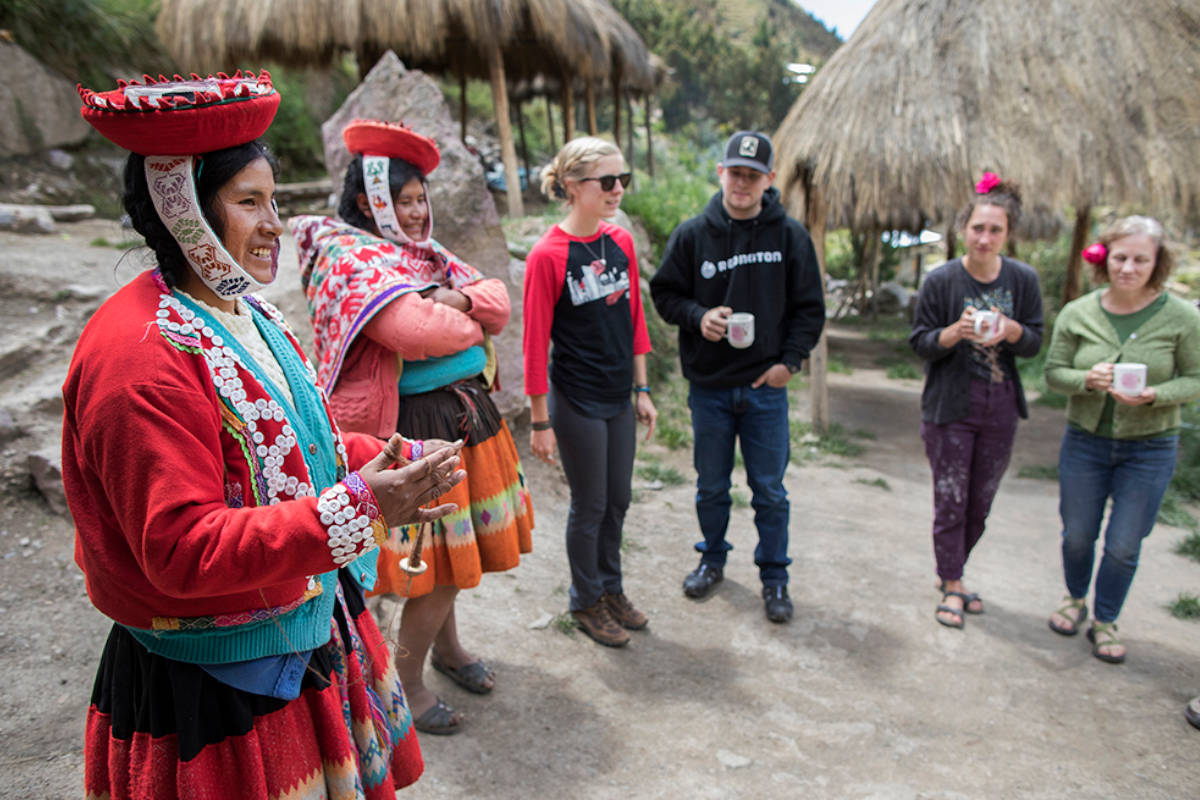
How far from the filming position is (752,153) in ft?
10.0

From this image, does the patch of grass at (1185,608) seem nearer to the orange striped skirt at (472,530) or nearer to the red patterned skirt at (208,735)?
the orange striped skirt at (472,530)

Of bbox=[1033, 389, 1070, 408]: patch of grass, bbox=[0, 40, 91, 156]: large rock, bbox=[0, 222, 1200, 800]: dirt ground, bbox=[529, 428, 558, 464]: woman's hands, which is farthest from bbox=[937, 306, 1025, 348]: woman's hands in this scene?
bbox=[0, 40, 91, 156]: large rock

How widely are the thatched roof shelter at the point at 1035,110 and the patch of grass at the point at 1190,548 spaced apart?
263cm

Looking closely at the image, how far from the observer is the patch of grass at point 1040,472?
5.88m

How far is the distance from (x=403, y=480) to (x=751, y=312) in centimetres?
230

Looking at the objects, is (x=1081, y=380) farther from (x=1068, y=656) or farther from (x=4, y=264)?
(x=4, y=264)

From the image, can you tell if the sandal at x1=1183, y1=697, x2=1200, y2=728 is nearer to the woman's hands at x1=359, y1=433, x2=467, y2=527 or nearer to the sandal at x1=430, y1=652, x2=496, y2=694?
the sandal at x1=430, y1=652, x2=496, y2=694

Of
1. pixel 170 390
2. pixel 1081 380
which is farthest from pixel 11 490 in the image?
pixel 1081 380

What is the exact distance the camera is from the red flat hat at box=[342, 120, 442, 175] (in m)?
2.23

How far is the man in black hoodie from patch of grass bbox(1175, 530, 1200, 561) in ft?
8.48

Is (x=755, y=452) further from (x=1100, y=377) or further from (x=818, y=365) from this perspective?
(x=818, y=365)

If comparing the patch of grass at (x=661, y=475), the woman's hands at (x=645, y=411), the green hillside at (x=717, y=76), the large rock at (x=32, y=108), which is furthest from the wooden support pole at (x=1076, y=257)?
the green hillside at (x=717, y=76)

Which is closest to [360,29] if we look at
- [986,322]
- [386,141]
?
[386,141]

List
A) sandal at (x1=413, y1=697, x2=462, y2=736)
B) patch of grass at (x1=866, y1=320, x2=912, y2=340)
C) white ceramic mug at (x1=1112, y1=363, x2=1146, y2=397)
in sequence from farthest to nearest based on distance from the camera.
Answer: patch of grass at (x1=866, y1=320, x2=912, y2=340), white ceramic mug at (x1=1112, y1=363, x2=1146, y2=397), sandal at (x1=413, y1=697, x2=462, y2=736)
